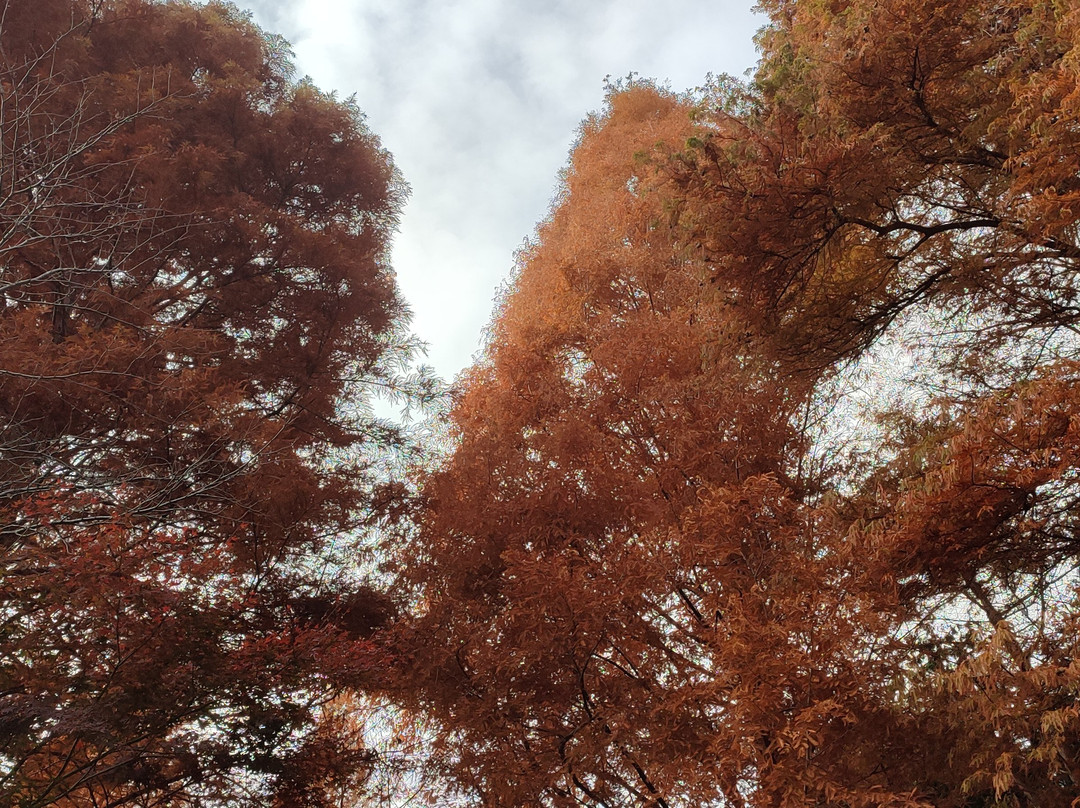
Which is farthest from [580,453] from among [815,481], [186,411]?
[186,411]

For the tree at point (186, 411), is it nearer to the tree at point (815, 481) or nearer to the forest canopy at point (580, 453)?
the forest canopy at point (580, 453)

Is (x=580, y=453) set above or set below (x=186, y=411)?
below

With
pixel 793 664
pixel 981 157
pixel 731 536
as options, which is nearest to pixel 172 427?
pixel 731 536

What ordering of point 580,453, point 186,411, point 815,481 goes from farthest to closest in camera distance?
1. point 580,453
2. point 815,481
3. point 186,411

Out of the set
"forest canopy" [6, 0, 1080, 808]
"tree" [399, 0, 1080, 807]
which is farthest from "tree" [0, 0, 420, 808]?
"tree" [399, 0, 1080, 807]

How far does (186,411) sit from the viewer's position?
14.9 feet

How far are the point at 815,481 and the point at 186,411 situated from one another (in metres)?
4.70

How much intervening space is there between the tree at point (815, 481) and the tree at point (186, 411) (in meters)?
1.11

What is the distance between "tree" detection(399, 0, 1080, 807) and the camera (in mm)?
3549

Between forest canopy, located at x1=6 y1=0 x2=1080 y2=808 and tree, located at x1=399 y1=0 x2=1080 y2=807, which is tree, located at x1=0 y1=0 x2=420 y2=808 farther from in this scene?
tree, located at x1=399 y1=0 x2=1080 y2=807

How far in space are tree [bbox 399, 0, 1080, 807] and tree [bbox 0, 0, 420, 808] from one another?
111cm

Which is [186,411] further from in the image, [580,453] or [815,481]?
[815,481]

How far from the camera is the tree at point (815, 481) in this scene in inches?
140

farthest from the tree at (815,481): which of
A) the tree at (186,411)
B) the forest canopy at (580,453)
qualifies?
the tree at (186,411)
